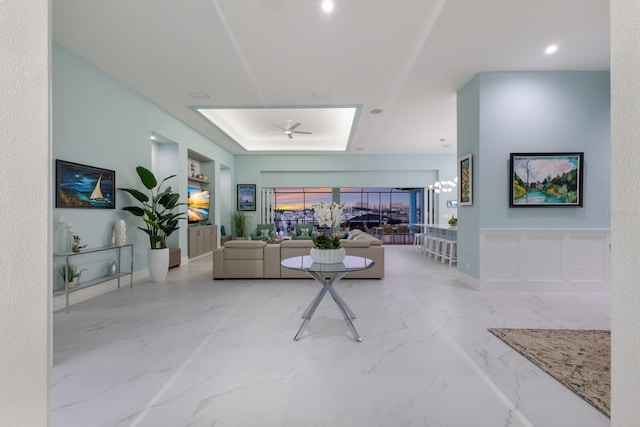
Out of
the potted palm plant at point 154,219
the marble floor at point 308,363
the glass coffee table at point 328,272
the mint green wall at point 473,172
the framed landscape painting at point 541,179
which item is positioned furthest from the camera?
the potted palm plant at point 154,219

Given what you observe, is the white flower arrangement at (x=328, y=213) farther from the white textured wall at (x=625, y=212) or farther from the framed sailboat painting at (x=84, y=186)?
the framed sailboat painting at (x=84, y=186)

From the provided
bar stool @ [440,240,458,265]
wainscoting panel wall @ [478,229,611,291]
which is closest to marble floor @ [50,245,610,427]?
wainscoting panel wall @ [478,229,611,291]

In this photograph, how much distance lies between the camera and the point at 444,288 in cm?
449

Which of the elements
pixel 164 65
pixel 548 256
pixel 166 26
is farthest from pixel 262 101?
pixel 548 256

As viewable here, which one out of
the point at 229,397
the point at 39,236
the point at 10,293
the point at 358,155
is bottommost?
the point at 229,397

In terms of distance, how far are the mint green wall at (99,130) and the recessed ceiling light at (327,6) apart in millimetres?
3214

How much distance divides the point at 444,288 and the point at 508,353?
2035mm

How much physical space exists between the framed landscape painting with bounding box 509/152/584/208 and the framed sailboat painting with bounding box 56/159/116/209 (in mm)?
5941

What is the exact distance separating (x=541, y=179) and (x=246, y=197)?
26.3ft

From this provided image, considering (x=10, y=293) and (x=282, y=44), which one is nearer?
(x=10, y=293)

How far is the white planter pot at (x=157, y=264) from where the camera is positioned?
4926 millimetres

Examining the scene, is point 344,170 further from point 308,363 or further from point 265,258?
point 308,363

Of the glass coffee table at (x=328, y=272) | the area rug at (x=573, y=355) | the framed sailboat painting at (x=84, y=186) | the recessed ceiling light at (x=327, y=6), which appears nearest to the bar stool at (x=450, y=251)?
the area rug at (x=573, y=355)

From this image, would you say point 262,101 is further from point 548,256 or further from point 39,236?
point 548,256
